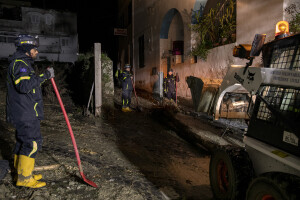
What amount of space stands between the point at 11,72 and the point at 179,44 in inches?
415

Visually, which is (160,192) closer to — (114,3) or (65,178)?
(65,178)

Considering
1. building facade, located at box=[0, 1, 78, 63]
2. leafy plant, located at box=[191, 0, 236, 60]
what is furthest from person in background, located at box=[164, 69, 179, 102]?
building facade, located at box=[0, 1, 78, 63]

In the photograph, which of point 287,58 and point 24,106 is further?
point 24,106

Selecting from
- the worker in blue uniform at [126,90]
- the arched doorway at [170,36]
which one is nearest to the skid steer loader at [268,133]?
the worker in blue uniform at [126,90]

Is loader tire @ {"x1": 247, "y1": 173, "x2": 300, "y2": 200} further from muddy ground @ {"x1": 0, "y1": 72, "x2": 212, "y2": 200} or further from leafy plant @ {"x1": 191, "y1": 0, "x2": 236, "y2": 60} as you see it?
leafy plant @ {"x1": 191, "y1": 0, "x2": 236, "y2": 60}

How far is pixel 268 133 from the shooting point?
260cm

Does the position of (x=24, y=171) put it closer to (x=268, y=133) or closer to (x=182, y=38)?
(x=268, y=133)

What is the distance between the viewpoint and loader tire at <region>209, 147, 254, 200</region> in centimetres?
269

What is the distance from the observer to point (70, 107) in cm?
966

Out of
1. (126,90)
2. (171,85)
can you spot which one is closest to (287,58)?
(126,90)

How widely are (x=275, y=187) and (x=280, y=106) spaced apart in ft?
2.87

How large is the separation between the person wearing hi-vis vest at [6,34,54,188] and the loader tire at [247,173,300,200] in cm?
276

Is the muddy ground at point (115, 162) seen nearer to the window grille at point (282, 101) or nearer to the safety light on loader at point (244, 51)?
the window grille at point (282, 101)

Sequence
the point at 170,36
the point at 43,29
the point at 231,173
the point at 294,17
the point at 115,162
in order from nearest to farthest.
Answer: the point at 231,173 < the point at 115,162 < the point at 294,17 < the point at 170,36 < the point at 43,29
